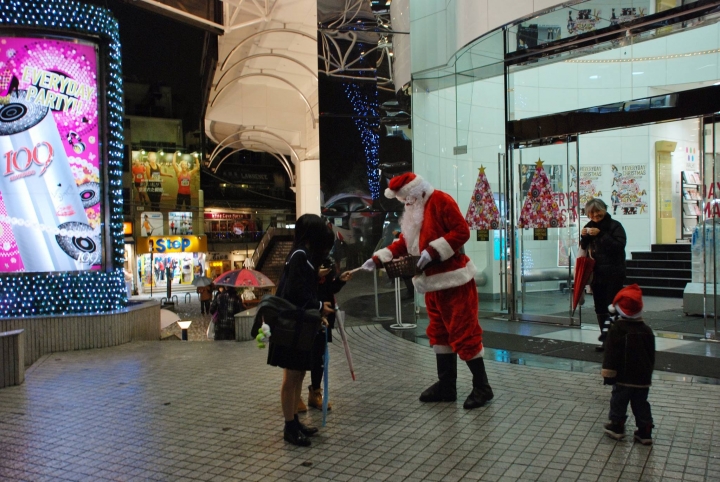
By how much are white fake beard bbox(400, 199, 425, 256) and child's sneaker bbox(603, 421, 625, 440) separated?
76.8 inches

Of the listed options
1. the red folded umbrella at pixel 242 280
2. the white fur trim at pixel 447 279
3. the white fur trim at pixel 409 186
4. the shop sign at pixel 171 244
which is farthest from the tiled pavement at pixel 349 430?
the shop sign at pixel 171 244

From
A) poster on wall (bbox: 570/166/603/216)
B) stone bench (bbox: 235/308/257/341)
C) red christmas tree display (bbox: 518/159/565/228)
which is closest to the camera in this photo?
stone bench (bbox: 235/308/257/341)

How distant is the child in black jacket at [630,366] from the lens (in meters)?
3.71

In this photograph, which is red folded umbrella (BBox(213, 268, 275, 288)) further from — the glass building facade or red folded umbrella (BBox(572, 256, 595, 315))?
red folded umbrella (BBox(572, 256, 595, 315))

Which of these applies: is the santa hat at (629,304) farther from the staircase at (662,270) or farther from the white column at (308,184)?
the white column at (308,184)

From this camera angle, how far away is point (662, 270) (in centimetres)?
1214

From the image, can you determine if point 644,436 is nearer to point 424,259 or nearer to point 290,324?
point 424,259

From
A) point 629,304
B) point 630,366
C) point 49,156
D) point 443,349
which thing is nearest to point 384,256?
point 443,349

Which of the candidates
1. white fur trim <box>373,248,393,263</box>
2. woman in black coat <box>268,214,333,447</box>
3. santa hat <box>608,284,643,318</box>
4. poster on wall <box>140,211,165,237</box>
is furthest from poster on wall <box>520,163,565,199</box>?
poster on wall <box>140,211,165,237</box>

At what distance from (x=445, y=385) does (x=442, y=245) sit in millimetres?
1197

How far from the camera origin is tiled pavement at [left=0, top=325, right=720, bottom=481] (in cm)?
347

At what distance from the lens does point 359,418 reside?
14.8 feet

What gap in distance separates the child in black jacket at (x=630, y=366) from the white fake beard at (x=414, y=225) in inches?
67.5

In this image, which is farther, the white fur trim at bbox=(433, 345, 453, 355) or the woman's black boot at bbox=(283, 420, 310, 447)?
the white fur trim at bbox=(433, 345, 453, 355)
